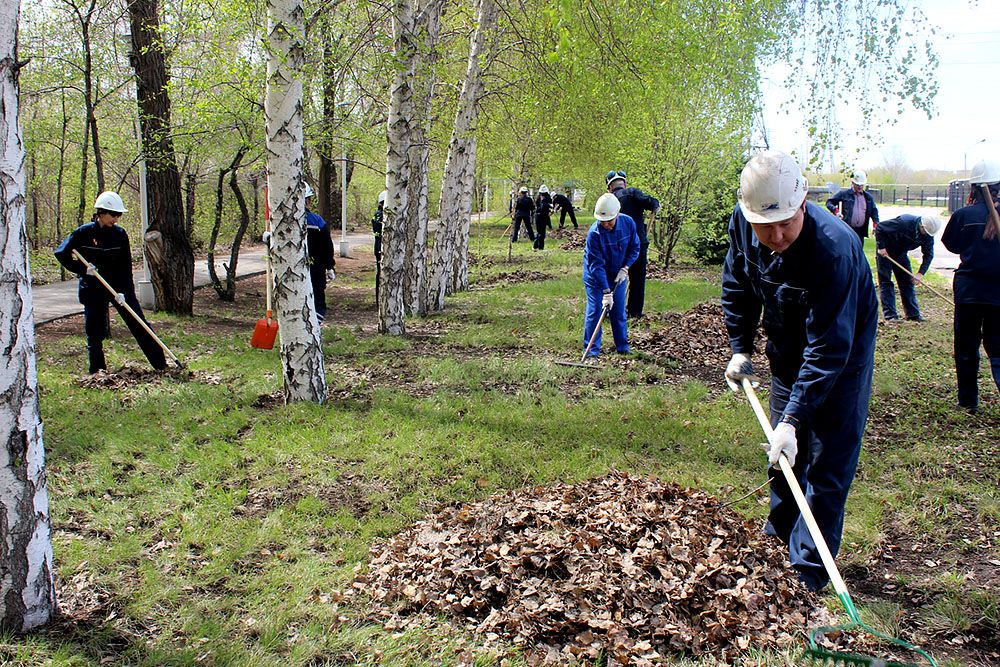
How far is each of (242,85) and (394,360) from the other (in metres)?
4.47

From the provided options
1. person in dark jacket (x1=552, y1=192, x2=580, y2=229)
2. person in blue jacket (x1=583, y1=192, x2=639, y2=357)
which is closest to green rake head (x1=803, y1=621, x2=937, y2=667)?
person in blue jacket (x1=583, y1=192, x2=639, y2=357)

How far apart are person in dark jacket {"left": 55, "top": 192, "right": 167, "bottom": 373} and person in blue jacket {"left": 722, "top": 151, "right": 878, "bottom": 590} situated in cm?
653

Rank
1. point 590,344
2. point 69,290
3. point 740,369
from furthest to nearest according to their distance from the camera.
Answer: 1. point 69,290
2. point 590,344
3. point 740,369

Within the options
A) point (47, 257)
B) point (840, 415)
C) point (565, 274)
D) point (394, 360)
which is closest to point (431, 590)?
point (840, 415)

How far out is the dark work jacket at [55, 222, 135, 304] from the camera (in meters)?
7.79

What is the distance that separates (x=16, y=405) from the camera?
3.31 metres

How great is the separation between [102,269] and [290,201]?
2795 mm

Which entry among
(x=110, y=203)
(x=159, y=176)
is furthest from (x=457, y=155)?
(x=110, y=203)

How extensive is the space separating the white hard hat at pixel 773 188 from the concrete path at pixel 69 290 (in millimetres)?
6160

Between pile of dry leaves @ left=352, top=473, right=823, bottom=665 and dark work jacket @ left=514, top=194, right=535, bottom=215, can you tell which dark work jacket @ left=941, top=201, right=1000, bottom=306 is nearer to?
pile of dry leaves @ left=352, top=473, right=823, bottom=665

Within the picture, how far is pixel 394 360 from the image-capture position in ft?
29.1

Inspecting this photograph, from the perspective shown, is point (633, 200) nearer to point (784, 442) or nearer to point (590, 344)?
point (590, 344)

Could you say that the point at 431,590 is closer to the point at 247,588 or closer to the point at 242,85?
the point at 247,588

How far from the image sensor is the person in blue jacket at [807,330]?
11.1 feet
